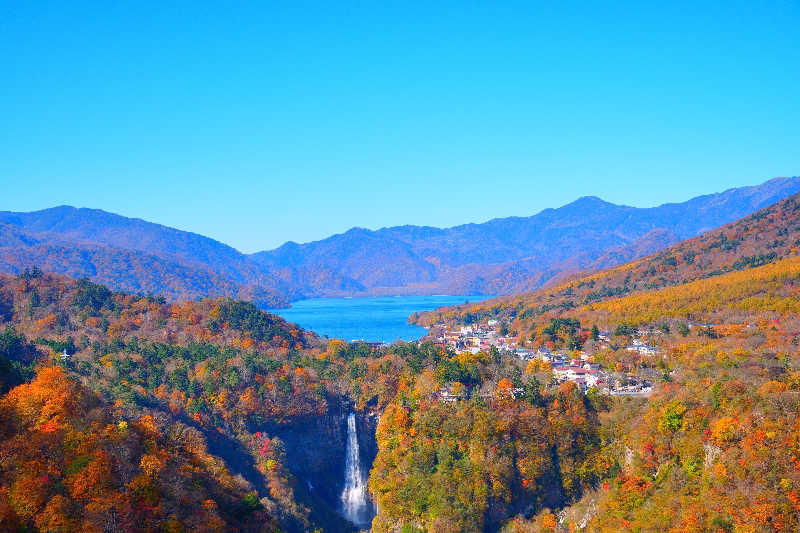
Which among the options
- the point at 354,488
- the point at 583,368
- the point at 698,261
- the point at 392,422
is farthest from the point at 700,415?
the point at 698,261

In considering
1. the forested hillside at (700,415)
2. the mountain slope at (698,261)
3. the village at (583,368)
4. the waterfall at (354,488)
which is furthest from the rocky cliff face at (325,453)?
the mountain slope at (698,261)

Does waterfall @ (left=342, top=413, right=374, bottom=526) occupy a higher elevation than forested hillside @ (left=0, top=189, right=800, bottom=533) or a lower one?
lower

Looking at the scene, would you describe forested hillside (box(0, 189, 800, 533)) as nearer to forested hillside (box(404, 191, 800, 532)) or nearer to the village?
forested hillside (box(404, 191, 800, 532))

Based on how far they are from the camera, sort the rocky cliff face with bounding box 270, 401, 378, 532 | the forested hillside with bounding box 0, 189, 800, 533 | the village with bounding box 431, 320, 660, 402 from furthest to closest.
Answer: the village with bounding box 431, 320, 660, 402 → the rocky cliff face with bounding box 270, 401, 378, 532 → the forested hillside with bounding box 0, 189, 800, 533

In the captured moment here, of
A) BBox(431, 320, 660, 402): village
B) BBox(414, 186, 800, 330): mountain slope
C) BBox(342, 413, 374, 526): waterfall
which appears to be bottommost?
BBox(342, 413, 374, 526): waterfall

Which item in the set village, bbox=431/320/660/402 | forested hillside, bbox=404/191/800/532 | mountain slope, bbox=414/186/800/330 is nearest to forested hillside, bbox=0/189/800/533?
forested hillside, bbox=404/191/800/532

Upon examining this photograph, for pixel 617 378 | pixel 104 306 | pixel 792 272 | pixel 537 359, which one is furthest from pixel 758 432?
pixel 104 306

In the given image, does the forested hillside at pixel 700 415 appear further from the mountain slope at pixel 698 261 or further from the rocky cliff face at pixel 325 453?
the mountain slope at pixel 698 261

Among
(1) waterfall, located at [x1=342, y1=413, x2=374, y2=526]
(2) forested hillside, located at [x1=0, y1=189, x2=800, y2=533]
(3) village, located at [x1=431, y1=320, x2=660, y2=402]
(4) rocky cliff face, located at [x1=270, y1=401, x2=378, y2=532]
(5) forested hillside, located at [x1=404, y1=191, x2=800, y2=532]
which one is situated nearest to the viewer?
(2) forested hillside, located at [x1=0, y1=189, x2=800, y2=533]

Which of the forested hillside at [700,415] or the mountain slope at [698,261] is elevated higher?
the mountain slope at [698,261]
